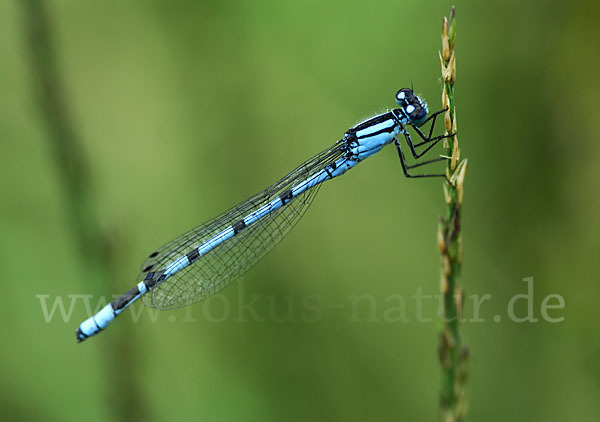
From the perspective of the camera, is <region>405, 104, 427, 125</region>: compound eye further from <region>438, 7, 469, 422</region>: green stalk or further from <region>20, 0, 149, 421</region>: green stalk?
<region>20, 0, 149, 421</region>: green stalk

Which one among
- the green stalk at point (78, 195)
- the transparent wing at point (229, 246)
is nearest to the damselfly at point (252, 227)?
the transparent wing at point (229, 246)

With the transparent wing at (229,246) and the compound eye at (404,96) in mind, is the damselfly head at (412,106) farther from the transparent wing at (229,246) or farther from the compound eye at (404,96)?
the transparent wing at (229,246)

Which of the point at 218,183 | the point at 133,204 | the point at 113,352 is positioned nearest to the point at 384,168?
the point at 218,183

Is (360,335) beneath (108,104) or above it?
beneath

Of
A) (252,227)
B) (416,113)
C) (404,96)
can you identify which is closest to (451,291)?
(416,113)

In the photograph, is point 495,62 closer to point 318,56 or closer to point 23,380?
point 318,56

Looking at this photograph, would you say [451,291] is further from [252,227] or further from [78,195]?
[252,227]
